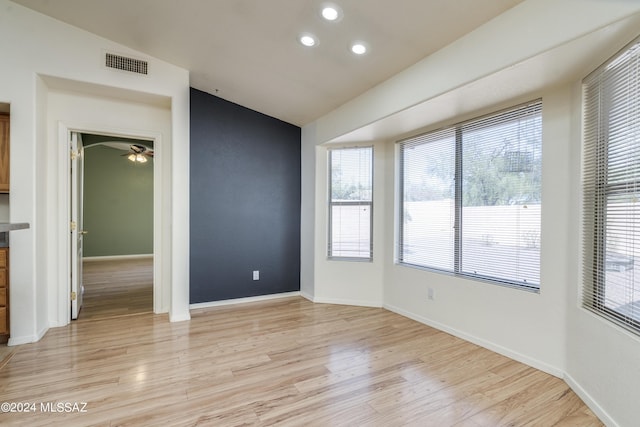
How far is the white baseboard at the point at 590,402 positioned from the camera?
5.89ft

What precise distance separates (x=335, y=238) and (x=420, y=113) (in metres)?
2.06

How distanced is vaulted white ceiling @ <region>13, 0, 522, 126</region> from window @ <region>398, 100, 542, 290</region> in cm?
98

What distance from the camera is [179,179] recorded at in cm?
353

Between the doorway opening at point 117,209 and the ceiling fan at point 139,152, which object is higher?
the ceiling fan at point 139,152

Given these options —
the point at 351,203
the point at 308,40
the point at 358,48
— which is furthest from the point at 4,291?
the point at 358,48

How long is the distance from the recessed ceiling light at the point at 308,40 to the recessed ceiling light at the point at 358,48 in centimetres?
33

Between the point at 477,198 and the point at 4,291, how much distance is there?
4530 mm

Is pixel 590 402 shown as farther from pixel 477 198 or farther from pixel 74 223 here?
pixel 74 223

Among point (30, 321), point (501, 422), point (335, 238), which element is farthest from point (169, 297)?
point (501, 422)

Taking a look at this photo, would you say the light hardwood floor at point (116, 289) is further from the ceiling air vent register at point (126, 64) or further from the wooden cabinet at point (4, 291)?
the ceiling air vent register at point (126, 64)

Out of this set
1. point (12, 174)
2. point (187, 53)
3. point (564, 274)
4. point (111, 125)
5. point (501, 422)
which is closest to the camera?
point (501, 422)

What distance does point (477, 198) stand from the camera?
302 cm

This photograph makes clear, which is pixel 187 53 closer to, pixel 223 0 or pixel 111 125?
pixel 223 0

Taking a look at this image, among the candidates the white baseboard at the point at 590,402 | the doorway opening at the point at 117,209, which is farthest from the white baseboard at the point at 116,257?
the white baseboard at the point at 590,402
